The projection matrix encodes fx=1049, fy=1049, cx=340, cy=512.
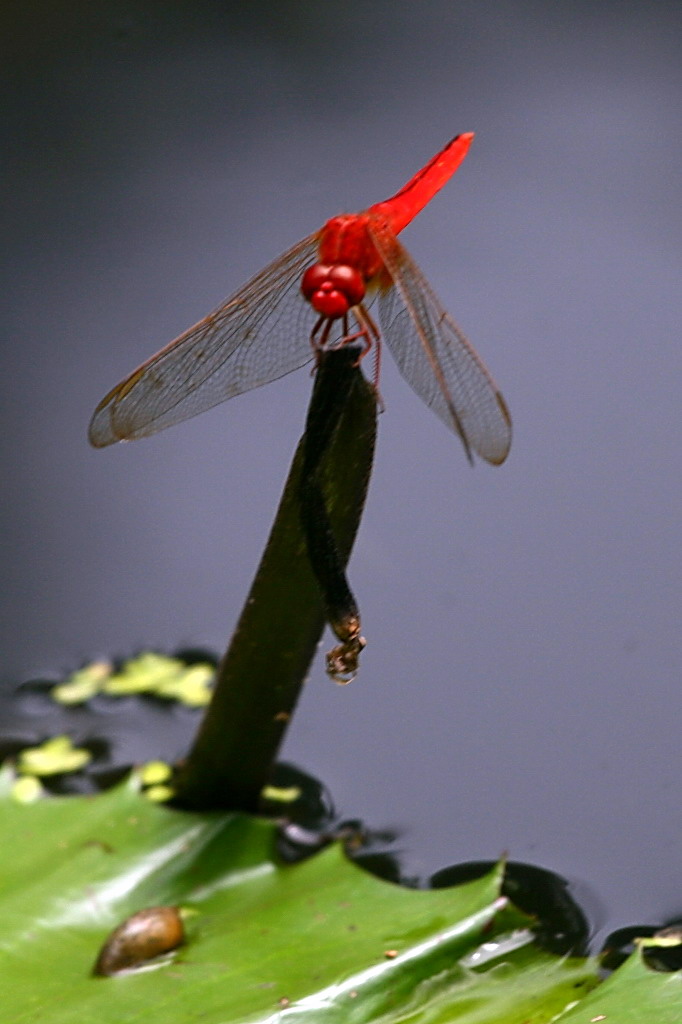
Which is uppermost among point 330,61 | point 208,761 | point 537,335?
point 330,61

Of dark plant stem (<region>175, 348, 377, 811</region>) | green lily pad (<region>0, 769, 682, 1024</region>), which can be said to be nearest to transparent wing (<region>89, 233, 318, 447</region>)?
dark plant stem (<region>175, 348, 377, 811</region>)

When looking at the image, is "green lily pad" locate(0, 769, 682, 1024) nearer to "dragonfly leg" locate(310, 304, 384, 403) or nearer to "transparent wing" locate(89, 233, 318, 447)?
"transparent wing" locate(89, 233, 318, 447)

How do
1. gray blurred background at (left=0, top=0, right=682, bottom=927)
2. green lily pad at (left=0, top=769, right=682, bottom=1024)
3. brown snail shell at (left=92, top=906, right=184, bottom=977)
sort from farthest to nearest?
gray blurred background at (left=0, top=0, right=682, bottom=927) → brown snail shell at (left=92, top=906, right=184, bottom=977) → green lily pad at (left=0, top=769, right=682, bottom=1024)

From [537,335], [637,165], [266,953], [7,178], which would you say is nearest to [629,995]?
[266,953]

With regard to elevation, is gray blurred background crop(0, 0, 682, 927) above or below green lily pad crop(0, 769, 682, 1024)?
above

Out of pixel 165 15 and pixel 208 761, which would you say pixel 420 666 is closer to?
pixel 208 761

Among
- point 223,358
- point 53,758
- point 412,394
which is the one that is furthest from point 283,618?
point 412,394

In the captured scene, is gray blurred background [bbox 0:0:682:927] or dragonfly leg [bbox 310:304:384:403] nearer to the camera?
dragonfly leg [bbox 310:304:384:403]
